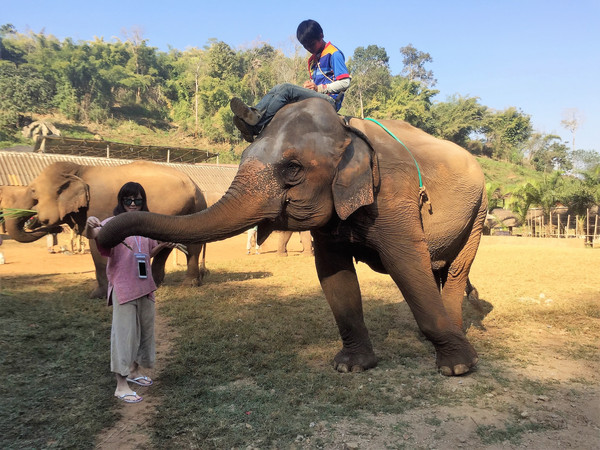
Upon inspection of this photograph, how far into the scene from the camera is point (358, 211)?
12.6 feet

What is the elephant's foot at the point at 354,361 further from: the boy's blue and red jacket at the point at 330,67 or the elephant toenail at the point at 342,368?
the boy's blue and red jacket at the point at 330,67

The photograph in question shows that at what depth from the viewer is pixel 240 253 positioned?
16969 mm

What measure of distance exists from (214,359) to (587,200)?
21765 mm

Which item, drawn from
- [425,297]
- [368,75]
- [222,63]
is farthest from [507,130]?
[425,297]

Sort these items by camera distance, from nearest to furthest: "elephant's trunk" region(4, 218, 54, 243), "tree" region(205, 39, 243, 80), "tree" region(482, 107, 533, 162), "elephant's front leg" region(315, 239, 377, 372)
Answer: "elephant's front leg" region(315, 239, 377, 372) < "elephant's trunk" region(4, 218, 54, 243) < "tree" region(205, 39, 243, 80) < "tree" region(482, 107, 533, 162)

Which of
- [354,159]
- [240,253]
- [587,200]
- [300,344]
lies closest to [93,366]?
[300,344]

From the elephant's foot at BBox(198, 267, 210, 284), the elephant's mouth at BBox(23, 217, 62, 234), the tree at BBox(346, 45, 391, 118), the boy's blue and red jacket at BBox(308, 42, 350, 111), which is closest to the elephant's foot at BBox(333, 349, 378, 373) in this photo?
the boy's blue and red jacket at BBox(308, 42, 350, 111)

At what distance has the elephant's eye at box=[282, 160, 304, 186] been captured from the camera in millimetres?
3441

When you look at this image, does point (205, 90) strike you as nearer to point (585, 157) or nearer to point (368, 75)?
point (368, 75)

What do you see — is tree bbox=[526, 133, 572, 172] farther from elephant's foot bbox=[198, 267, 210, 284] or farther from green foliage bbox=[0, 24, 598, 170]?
elephant's foot bbox=[198, 267, 210, 284]

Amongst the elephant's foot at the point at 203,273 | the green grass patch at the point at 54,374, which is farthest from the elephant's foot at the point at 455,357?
the elephant's foot at the point at 203,273

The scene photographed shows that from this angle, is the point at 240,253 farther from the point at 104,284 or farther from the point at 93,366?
the point at 93,366

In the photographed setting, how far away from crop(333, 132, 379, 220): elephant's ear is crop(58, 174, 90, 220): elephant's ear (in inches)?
269

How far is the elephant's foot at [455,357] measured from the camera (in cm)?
410
